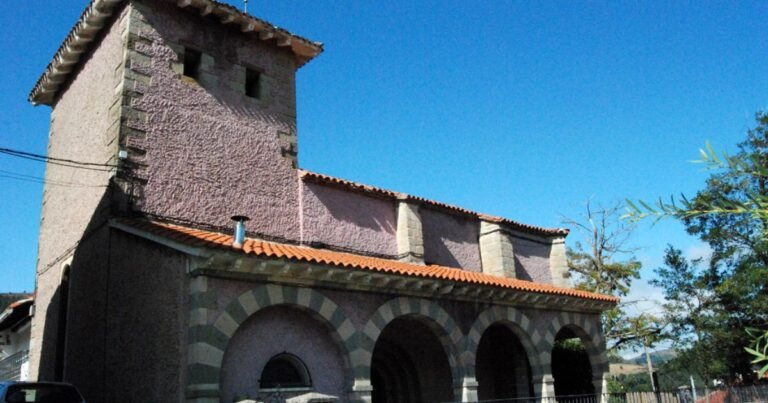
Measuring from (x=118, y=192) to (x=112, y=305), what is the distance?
189 centimetres

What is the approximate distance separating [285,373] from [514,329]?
5.80 m

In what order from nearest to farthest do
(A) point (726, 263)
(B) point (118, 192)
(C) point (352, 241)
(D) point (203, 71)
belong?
(B) point (118, 192), (D) point (203, 71), (C) point (352, 241), (A) point (726, 263)

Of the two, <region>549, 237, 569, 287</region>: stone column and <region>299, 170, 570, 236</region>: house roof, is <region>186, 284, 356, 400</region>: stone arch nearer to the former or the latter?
<region>299, 170, 570, 236</region>: house roof

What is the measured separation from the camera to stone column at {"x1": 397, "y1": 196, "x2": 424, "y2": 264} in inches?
560

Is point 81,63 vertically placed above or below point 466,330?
above

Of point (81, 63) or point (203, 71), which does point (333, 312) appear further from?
point (81, 63)

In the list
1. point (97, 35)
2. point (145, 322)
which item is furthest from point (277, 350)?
point (97, 35)

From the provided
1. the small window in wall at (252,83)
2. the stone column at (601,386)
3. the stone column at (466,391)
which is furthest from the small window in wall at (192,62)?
the stone column at (601,386)

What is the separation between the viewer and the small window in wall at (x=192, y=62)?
41.1 feet

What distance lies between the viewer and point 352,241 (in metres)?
13.6

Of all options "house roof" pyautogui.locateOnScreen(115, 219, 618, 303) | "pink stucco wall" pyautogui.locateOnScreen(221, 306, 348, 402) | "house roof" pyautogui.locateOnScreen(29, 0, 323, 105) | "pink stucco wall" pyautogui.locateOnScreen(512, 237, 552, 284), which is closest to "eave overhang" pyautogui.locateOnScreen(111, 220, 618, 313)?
"house roof" pyautogui.locateOnScreen(115, 219, 618, 303)

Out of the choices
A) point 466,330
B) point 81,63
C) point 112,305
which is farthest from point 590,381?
point 81,63

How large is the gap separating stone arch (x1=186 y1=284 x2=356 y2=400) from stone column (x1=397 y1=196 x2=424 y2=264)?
4177 mm

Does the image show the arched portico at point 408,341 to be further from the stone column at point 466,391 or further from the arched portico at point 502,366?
the arched portico at point 502,366
